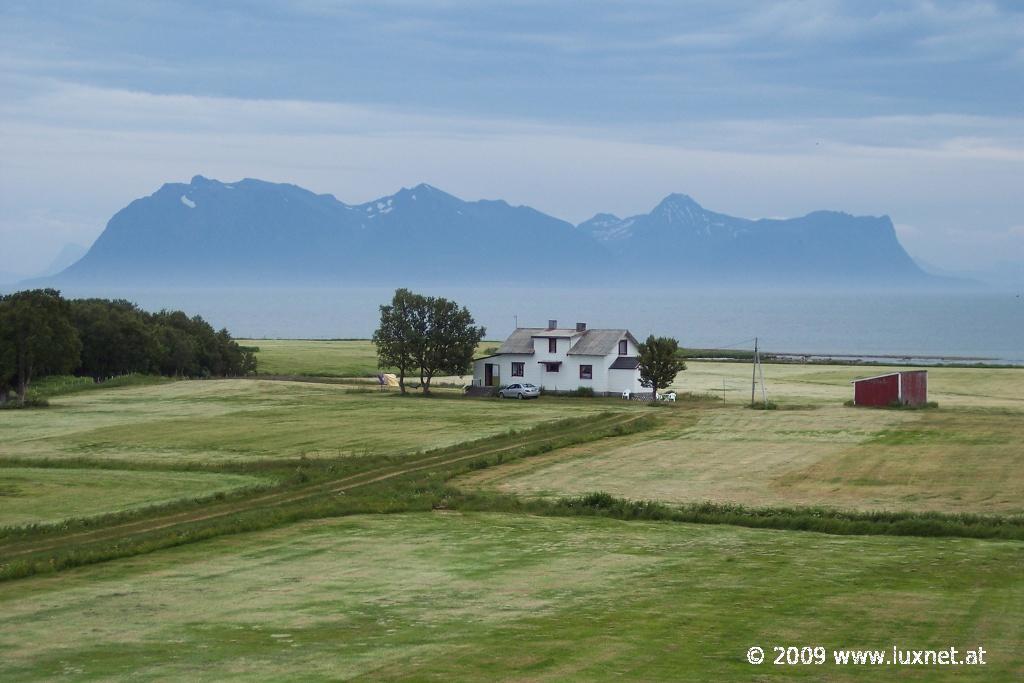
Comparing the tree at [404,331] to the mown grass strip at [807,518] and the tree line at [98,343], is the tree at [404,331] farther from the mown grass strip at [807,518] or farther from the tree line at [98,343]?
the mown grass strip at [807,518]

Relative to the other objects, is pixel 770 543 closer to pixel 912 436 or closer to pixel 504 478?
pixel 504 478

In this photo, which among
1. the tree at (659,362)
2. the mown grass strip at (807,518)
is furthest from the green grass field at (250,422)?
the mown grass strip at (807,518)

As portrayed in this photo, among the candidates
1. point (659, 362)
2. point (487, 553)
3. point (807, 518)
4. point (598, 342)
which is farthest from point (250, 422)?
point (807, 518)

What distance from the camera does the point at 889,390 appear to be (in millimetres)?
74562

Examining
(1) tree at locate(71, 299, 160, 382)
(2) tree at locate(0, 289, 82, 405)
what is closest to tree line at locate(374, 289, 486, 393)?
(2) tree at locate(0, 289, 82, 405)

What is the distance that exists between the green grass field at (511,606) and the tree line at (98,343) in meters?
58.0

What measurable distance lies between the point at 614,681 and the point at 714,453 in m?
34.8

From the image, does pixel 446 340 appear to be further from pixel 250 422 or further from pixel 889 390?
pixel 889 390

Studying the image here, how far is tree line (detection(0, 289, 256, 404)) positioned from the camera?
83812 mm

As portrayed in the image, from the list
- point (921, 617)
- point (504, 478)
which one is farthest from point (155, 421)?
point (921, 617)

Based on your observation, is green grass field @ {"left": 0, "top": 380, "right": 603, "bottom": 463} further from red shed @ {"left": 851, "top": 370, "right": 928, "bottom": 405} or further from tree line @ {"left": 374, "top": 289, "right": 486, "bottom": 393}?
A: red shed @ {"left": 851, "top": 370, "right": 928, "bottom": 405}

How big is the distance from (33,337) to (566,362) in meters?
38.7

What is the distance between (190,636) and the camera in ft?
71.0

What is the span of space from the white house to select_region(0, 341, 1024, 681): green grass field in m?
21.7
